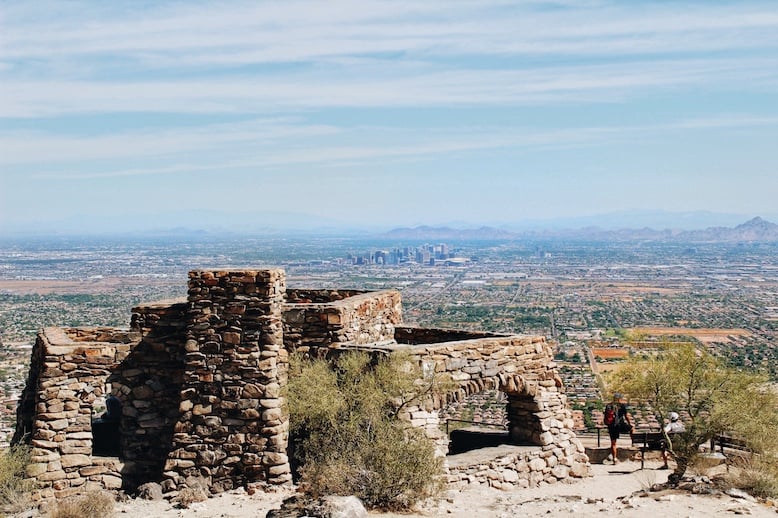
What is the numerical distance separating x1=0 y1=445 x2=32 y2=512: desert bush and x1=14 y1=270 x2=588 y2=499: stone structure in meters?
0.19

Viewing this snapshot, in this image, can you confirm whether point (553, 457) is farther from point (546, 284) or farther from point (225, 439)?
point (546, 284)

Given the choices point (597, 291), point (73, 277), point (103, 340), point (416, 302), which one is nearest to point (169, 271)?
point (73, 277)

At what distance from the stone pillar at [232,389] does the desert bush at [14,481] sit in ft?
6.47

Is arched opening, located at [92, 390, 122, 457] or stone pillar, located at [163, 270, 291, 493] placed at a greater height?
stone pillar, located at [163, 270, 291, 493]

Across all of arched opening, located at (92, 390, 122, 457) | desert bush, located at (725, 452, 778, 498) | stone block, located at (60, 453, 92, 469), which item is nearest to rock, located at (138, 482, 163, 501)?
stone block, located at (60, 453, 92, 469)

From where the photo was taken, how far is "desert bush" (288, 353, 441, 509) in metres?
11.6

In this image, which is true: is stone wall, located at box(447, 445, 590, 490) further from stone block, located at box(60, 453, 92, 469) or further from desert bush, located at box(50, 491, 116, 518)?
stone block, located at box(60, 453, 92, 469)

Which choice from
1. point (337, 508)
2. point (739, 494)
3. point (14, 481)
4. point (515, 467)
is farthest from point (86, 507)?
point (739, 494)

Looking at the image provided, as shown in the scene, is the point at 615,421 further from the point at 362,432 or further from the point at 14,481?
the point at 14,481

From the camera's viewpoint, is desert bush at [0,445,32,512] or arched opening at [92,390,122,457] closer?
desert bush at [0,445,32,512]

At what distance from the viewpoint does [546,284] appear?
157000 millimetres

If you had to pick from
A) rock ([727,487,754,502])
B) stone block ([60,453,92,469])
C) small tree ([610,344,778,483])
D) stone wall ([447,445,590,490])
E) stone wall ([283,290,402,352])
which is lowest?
stone wall ([447,445,590,490])

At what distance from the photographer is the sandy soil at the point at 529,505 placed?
11453mm

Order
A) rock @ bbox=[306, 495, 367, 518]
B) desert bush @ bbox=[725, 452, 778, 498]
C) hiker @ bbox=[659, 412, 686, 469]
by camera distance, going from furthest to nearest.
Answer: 1. hiker @ bbox=[659, 412, 686, 469]
2. desert bush @ bbox=[725, 452, 778, 498]
3. rock @ bbox=[306, 495, 367, 518]
